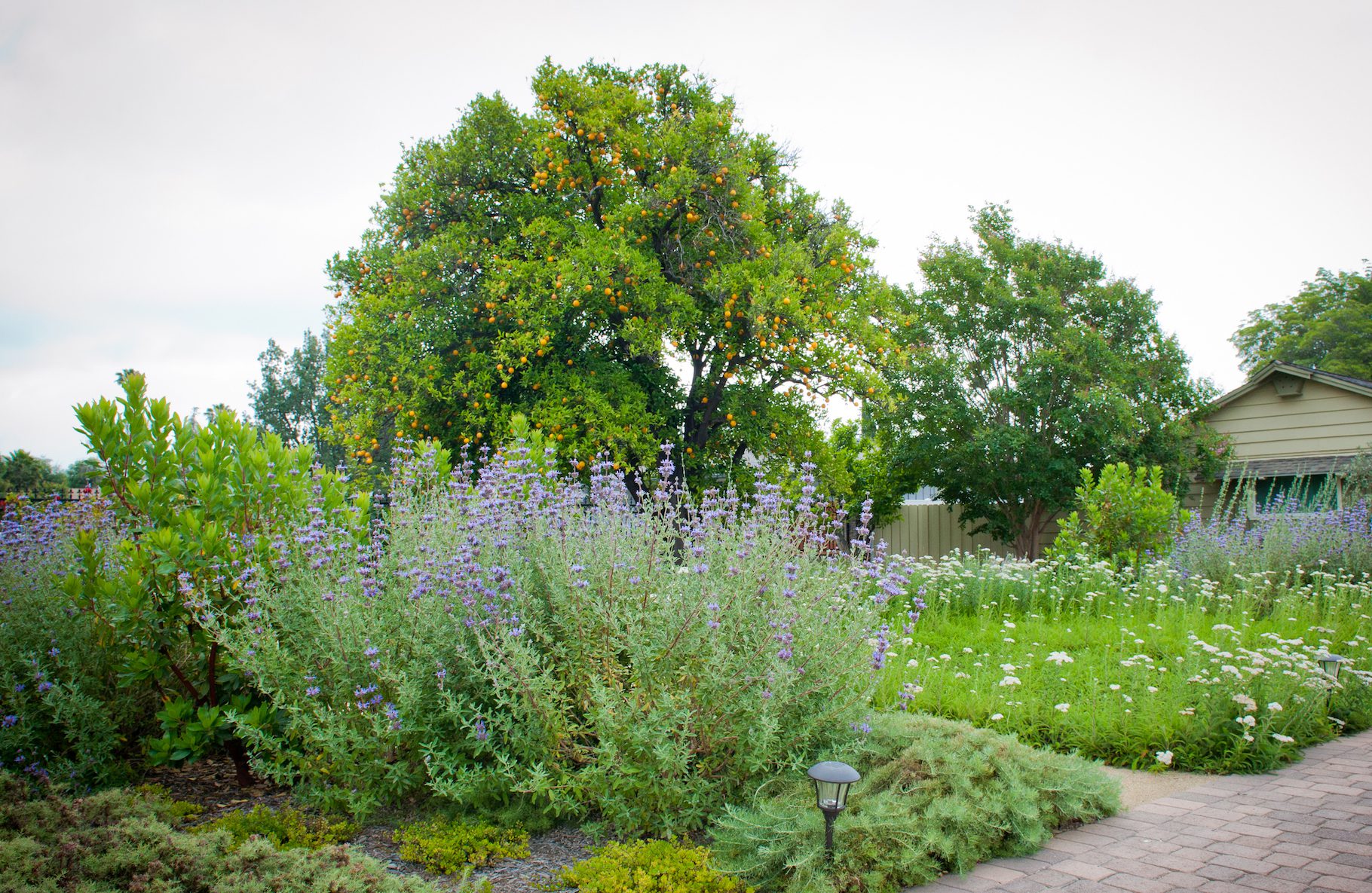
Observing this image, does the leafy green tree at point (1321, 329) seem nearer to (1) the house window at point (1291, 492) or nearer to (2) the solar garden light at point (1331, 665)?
(1) the house window at point (1291, 492)

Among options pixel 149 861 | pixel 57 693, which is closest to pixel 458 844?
pixel 149 861

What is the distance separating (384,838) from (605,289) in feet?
29.5

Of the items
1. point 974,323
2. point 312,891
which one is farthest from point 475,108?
point 312,891

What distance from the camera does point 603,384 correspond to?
12.5m

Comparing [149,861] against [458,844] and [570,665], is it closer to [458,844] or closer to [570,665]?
[458,844]

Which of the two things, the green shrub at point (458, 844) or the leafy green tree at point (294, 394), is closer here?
the green shrub at point (458, 844)

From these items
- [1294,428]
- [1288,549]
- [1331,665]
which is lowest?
[1331,665]

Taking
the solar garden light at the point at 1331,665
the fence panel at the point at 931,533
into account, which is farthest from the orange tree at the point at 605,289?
the solar garden light at the point at 1331,665

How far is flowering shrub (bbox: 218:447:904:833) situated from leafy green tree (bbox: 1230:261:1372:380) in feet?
90.7

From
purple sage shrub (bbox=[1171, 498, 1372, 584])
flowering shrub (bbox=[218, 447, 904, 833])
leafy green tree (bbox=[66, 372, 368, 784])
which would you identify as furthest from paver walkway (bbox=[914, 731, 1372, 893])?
purple sage shrub (bbox=[1171, 498, 1372, 584])

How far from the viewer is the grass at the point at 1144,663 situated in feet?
15.3

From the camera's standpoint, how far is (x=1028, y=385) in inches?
634

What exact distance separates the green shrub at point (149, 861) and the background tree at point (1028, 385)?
14880 mm

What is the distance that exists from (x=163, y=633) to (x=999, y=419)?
51.9 feet
